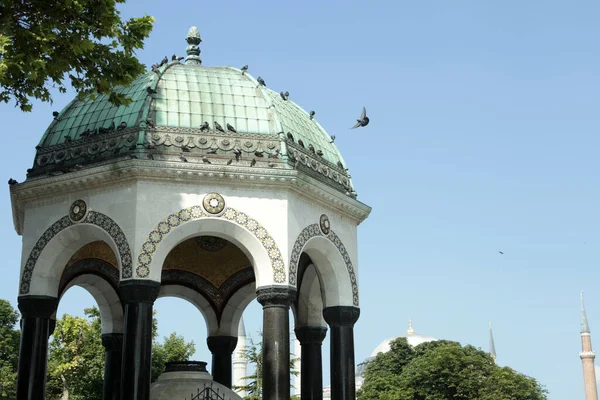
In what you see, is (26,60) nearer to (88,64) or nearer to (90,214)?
(88,64)

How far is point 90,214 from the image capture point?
22.7 metres

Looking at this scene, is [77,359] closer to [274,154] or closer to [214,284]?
[214,284]

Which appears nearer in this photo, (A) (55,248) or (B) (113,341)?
(A) (55,248)

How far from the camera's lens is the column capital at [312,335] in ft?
86.5

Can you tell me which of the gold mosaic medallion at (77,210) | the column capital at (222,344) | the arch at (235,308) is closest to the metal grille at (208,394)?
the column capital at (222,344)

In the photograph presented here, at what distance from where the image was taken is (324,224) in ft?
79.4

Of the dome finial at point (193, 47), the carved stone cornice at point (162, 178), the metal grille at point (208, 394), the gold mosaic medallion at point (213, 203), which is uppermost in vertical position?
the dome finial at point (193, 47)

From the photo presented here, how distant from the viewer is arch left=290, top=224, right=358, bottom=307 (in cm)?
2269

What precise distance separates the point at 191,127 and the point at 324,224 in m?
4.40

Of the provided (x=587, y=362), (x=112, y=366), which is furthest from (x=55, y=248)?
(x=587, y=362)

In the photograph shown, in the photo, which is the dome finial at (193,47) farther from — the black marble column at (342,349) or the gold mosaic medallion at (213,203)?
the black marble column at (342,349)

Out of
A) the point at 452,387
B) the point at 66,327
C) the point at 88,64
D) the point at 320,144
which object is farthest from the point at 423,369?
the point at 88,64

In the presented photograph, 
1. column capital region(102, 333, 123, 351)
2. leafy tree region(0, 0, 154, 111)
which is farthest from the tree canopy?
leafy tree region(0, 0, 154, 111)

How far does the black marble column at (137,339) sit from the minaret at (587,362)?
9084cm
